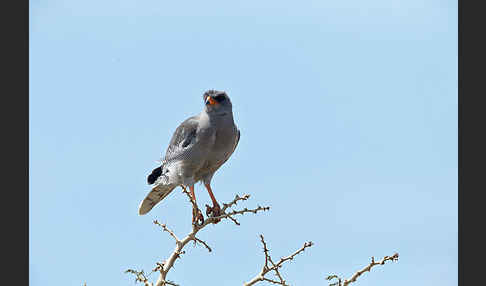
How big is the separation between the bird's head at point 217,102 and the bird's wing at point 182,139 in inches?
12.9

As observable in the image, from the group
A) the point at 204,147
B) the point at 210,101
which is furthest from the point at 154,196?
the point at 210,101

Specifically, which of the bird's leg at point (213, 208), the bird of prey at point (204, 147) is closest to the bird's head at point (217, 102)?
the bird of prey at point (204, 147)

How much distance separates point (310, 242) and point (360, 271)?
55cm

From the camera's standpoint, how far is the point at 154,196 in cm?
973

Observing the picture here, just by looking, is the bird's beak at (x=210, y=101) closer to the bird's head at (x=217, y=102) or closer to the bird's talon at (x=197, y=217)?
the bird's head at (x=217, y=102)

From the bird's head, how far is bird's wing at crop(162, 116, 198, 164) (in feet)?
1.08

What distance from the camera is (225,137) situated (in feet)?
29.9

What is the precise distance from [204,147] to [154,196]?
1309 mm

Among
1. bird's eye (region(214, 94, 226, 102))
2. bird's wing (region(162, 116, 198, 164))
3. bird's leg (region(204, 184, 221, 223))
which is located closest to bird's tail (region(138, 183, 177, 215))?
bird's wing (region(162, 116, 198, 164))

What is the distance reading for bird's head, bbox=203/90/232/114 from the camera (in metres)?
9.21

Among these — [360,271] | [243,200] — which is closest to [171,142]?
[243,200]

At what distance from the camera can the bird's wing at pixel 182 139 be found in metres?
9.18

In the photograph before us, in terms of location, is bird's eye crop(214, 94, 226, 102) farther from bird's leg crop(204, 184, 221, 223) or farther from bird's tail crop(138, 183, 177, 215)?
bird's tail crop(138, 183, 177, 215)

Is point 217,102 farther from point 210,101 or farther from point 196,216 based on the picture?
point 196,216
